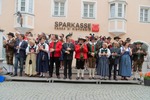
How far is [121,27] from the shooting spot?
2600 cm

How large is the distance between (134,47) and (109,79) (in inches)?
80.8

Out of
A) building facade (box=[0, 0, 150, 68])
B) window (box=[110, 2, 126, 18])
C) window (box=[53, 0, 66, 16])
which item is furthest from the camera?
window (box=[110, 2, 126, 18])

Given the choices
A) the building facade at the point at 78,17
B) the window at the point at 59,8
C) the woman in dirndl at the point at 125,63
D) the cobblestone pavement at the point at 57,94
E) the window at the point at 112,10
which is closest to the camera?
the cobblestone pavement at the point at 57,94

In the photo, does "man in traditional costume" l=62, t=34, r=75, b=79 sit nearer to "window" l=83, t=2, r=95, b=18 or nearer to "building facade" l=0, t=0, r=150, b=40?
"building facade" l=0, t=0, r=150, b=40

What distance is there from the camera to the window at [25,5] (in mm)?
24594

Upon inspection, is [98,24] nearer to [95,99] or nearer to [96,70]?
[96,70]

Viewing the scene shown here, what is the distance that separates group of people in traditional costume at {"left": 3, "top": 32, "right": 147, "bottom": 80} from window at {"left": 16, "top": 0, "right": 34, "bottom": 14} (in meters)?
9.76

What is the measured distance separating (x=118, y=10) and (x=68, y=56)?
12860 millimetres

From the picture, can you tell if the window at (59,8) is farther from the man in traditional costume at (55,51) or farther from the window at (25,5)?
the man in traditional costume at (55,51)

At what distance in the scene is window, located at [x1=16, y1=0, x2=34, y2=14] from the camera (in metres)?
24.6

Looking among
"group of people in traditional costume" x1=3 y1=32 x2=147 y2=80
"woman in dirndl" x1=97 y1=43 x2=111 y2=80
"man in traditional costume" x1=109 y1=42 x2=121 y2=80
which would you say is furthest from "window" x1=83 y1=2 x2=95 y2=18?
"woman in dirndl" x1=97 y1=43 x2=111 y2=80

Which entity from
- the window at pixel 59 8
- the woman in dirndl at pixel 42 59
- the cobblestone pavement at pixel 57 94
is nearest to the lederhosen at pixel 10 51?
the woman in dirndl at pixel 42 59

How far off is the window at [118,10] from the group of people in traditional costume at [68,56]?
36.7 feet

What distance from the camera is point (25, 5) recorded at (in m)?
Answer: 24.6
